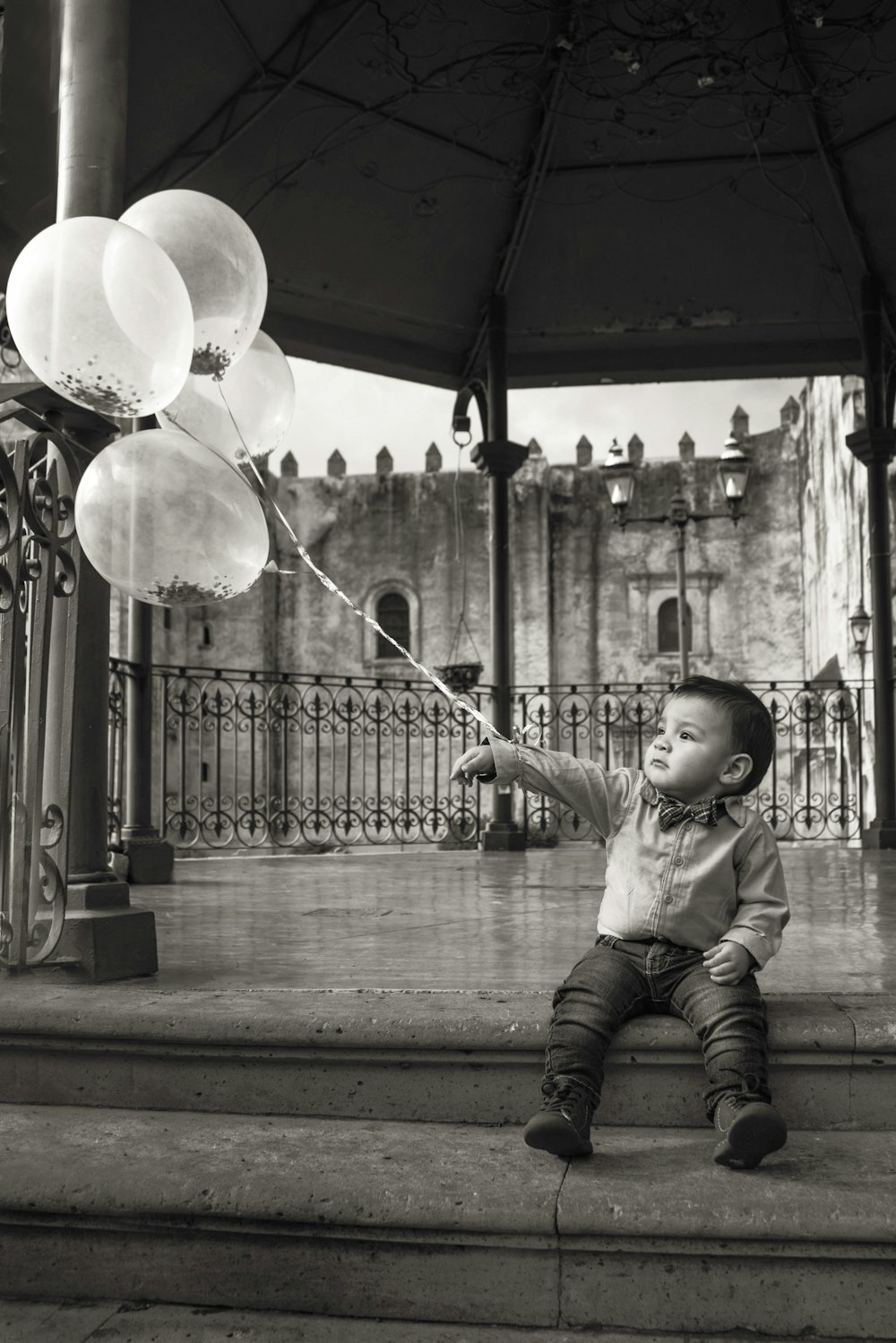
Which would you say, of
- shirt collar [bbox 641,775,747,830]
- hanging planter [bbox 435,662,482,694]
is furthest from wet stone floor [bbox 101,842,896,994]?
hanging planter [bbox 435,662,482,694]

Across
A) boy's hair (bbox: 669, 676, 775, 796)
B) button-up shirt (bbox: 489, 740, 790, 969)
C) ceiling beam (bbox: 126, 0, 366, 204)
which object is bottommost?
button-up shirt (bbox: 489, 740, 790, 969)

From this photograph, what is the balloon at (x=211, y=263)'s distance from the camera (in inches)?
110

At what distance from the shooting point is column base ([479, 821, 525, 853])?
8234mm

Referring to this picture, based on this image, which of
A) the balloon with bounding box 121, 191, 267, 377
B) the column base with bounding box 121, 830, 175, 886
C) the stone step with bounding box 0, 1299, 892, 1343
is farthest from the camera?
the column base with bounding box 121, 830, 175, 886

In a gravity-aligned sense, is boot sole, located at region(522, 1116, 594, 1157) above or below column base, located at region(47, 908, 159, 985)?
below

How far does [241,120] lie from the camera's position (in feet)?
20.8

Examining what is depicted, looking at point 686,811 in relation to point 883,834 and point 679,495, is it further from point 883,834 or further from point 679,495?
point 679,495

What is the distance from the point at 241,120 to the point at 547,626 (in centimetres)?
2313

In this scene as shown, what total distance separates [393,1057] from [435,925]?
1.63 meters

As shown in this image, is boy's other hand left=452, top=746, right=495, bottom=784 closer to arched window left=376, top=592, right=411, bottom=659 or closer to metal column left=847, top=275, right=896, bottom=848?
metal column left=847, top=275, right=896, bottom=848

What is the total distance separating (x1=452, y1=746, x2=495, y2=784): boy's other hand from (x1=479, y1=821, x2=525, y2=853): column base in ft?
19.3

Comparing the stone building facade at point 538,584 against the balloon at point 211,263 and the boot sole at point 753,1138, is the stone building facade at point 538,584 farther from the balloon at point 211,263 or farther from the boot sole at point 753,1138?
the boot sole at point 753,1138

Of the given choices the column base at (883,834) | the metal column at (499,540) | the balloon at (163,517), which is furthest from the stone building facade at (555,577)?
the balloon at (163,517)

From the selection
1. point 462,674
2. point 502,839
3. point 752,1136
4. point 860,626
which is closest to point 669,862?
point 752,1136
